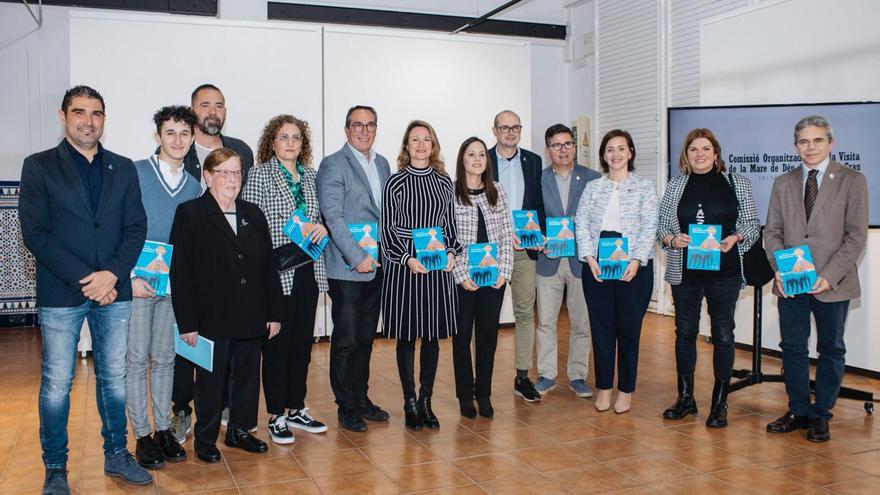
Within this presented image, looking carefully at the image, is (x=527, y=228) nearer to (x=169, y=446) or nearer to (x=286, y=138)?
(x=286, y=138)

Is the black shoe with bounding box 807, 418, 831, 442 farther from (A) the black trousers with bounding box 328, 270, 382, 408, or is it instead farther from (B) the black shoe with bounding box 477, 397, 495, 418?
(A) the black trousers with bounding box 328, 270, 382, 408

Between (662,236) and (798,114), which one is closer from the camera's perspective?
(662,236)

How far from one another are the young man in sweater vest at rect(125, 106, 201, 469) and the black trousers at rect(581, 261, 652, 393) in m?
2.21

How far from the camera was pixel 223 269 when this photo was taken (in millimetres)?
3500

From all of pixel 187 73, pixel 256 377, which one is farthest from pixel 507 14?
pixel 256 377

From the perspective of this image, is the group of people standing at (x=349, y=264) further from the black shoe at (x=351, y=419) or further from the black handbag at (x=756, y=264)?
the black handbag at (x=756, y=264)

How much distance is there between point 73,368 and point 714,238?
306 cm

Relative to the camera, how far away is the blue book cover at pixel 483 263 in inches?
162

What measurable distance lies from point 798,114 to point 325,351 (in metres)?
3.96

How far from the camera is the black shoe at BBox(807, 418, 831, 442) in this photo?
397 centimetres

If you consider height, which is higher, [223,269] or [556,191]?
[556,191]

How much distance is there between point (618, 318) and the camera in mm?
4414

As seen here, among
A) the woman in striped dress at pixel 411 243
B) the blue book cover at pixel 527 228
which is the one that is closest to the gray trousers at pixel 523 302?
the blue book cover at pixel 527 228

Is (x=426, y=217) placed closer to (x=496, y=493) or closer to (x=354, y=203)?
(x=354, y=203)
